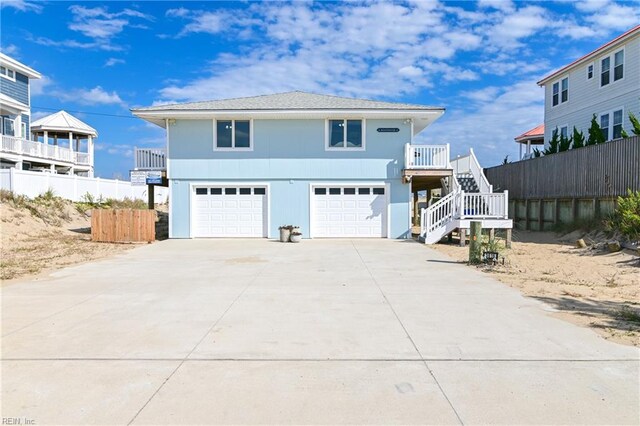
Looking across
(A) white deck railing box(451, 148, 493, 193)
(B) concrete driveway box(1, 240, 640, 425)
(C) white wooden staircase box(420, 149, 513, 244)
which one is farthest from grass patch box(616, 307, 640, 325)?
(A) white deck railing box(451, 148, 493, 193)

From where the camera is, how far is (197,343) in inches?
196

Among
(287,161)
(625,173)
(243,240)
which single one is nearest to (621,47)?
(625,173)

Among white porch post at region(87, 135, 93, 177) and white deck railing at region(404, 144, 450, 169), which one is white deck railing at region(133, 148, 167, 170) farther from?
white porch post at region(87, 135, 93, 177)

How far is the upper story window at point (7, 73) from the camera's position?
2672 centimetres

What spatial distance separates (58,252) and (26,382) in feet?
→ 35.6

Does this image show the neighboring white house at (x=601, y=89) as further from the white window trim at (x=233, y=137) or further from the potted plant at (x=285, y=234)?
the white window trim at (x=233, y=137)

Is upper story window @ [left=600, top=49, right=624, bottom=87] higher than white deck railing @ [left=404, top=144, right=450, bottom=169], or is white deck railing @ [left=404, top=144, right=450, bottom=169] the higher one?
upper story window @ [left=600, top=49, right=624, bottom=87]

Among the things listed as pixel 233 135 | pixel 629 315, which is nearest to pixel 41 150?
pixel 233 135

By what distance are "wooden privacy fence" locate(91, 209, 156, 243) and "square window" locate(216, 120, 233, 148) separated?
426 centimetres

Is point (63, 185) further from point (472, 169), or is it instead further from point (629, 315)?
point (629, 315)

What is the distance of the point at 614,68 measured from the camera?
20438 millimetres

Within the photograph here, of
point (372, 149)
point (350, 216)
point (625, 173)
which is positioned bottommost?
point (350, 216)

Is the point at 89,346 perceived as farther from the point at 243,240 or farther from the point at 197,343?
the point at 243,240

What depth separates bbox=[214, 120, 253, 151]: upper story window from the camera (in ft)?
59.0
